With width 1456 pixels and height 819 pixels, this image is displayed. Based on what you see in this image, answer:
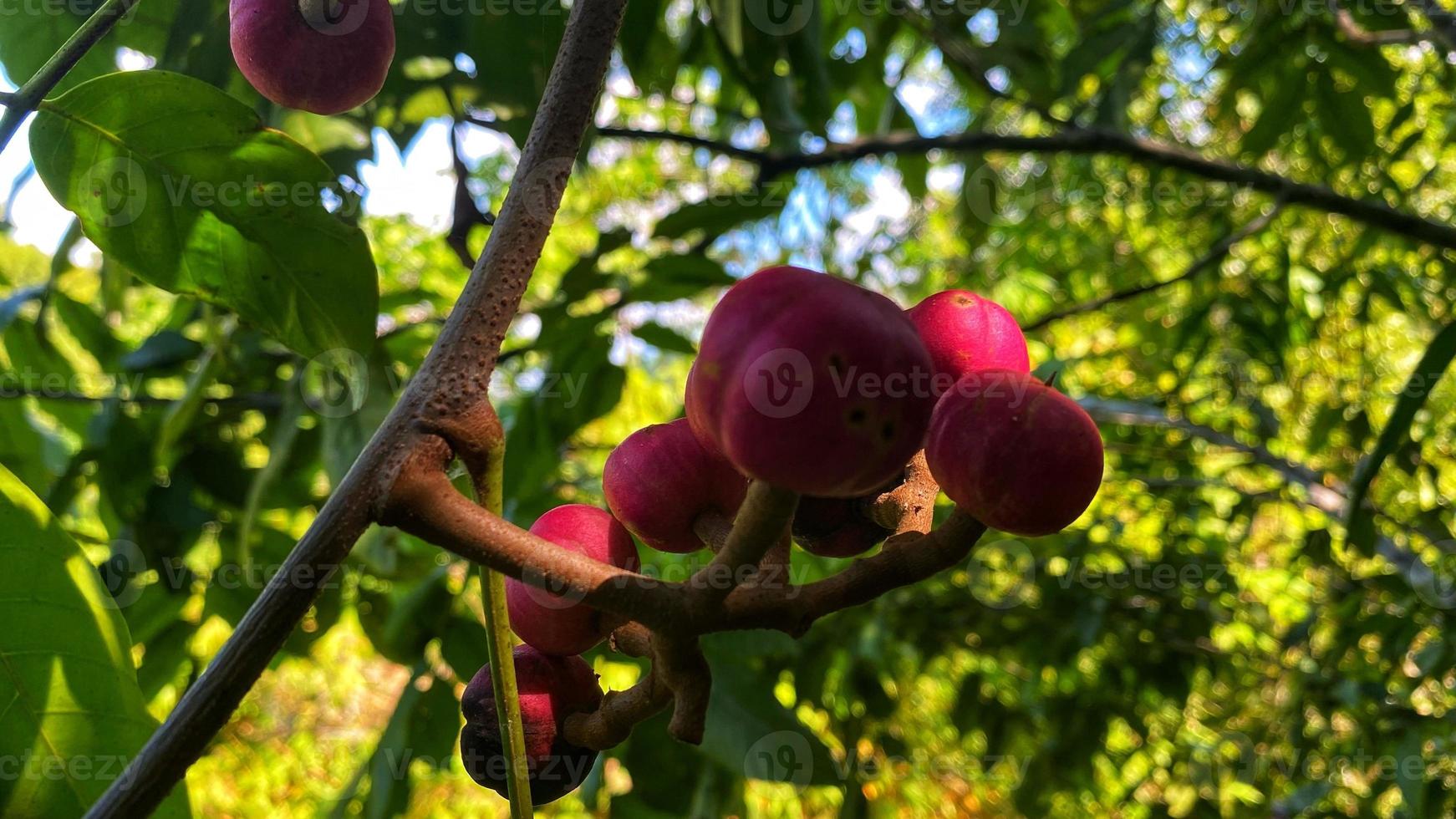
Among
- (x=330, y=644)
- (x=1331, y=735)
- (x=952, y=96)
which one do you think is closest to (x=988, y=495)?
(x=1331, y=735)

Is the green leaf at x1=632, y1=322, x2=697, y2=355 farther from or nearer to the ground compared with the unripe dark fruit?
nearer to the ground

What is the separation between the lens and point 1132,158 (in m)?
2.02

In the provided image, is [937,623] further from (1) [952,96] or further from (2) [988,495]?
(1) [952,96]

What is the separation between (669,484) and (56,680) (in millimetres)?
414

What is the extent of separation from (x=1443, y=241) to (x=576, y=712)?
1.61 m

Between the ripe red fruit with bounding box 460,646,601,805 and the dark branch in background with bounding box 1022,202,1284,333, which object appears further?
the dark branch in background with bounding box 1022,202,1284,333

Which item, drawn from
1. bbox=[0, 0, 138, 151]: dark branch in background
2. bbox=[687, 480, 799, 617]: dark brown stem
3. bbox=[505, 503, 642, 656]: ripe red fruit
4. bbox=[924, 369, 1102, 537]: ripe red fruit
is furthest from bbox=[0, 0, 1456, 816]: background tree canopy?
bbox=[924, 369, 1102, 537]: ripe red fruit

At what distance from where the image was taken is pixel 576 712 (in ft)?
2.08

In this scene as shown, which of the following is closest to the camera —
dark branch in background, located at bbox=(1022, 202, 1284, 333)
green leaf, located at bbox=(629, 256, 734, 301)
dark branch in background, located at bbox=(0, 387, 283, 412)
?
dark branch in background, located at bbox=(1022, 202, 1284, 333)

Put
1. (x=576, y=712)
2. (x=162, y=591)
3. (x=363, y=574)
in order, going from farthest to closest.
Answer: (x=363, y=574)
(x=162, y=591)
(x=576, y=712)

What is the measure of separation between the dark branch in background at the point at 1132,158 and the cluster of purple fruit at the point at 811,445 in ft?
3.75

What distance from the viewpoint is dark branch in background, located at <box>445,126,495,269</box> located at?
109 cm

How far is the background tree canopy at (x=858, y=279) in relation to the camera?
3.75ft

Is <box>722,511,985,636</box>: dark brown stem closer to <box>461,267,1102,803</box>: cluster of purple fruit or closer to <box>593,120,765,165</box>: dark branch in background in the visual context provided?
<box>461,267,1102,803</box>: cluster of purple fruit
